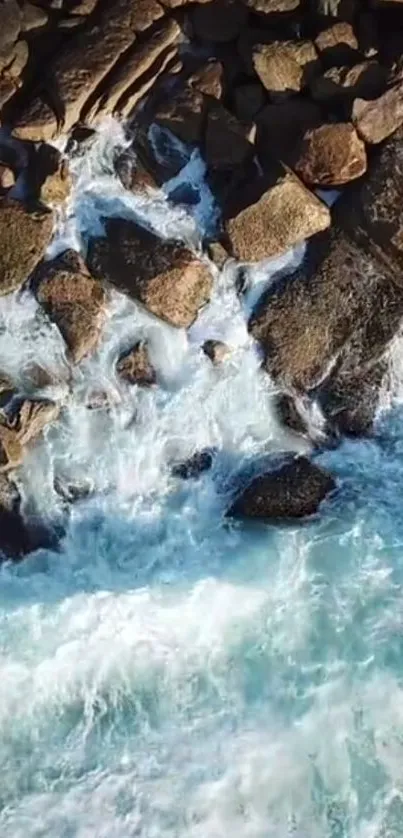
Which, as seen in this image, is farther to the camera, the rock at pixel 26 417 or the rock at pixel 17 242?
the rock at pixel 17 242

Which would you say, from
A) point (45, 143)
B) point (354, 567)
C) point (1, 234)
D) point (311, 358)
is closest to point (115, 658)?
point (354, 567)

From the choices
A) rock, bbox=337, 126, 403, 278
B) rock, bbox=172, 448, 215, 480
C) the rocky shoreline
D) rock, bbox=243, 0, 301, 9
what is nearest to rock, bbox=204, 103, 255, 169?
the rocky shoreline

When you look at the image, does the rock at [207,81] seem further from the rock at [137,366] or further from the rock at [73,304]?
the rock at [137,366]

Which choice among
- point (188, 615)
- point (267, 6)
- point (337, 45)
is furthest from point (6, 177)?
point (188, 615)

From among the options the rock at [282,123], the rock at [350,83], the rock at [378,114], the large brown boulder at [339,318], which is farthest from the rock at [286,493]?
the rock at [350,83]

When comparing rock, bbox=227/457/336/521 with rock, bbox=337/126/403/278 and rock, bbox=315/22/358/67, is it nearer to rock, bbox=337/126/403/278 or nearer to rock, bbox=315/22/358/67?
rock, bbox=337/126/403/278

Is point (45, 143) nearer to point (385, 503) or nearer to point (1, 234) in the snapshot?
point (1, 234)
